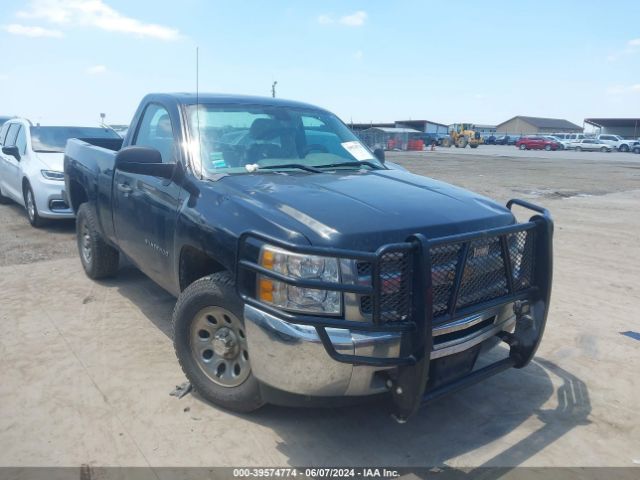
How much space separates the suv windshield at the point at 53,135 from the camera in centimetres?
887

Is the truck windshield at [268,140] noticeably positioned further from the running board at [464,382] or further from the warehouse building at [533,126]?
the warehouse building at [533,126]

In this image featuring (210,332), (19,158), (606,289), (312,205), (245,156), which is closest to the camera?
(312,205)

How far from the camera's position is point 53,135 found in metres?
9.12

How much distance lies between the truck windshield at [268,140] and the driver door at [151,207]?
253 millimetres

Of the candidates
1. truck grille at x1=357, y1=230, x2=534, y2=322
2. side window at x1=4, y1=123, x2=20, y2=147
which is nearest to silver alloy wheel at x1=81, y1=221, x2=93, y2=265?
truck grille at x1=357, y1=230, x2=534, y2=322

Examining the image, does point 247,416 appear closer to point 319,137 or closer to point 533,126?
point 319,137

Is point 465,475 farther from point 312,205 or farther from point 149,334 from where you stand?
point 149,334

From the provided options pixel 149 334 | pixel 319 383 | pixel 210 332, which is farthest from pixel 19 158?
pixel 319 383

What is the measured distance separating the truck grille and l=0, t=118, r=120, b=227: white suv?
6742 millimetres

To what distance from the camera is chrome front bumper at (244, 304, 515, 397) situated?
8.90 ft

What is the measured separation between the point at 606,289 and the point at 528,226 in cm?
340

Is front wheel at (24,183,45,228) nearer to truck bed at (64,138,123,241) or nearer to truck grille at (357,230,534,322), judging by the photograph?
truck bed at (64,138,123,241)

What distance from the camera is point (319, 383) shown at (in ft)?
9.20

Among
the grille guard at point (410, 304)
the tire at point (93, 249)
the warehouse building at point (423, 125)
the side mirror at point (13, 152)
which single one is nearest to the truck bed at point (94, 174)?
the tire at point (93, 249)
